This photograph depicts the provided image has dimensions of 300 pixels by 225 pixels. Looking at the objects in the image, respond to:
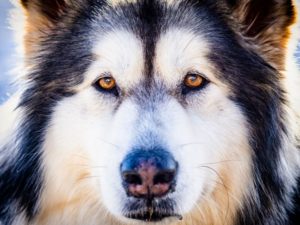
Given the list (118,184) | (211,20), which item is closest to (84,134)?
(118,184)

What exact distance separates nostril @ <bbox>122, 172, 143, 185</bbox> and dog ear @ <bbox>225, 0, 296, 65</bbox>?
958 mm

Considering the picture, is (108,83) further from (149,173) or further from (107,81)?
(149,173)

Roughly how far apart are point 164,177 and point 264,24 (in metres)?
1.00

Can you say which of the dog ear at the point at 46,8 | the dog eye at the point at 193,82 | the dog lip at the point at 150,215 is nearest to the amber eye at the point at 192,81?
the dog eye at the point at 193,82

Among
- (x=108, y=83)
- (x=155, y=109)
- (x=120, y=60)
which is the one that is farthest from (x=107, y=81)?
(x=155, y=109)

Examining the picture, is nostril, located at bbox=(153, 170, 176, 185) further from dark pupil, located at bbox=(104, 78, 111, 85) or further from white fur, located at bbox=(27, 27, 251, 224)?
dark pupil, located at bbox=(104, 78, 111, 85)

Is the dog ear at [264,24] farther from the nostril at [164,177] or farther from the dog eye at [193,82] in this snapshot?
the nostril at [164,177]

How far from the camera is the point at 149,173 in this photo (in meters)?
2.32

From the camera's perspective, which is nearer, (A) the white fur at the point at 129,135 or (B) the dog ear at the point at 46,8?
(A) the white fur at the point at 129,135

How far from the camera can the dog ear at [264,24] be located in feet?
9.21

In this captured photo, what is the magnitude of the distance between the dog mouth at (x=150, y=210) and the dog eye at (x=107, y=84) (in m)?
0.56

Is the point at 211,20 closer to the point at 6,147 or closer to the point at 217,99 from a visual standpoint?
the point at 217,99

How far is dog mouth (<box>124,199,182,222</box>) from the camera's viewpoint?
94.9 inches

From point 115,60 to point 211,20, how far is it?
21.3 inches
